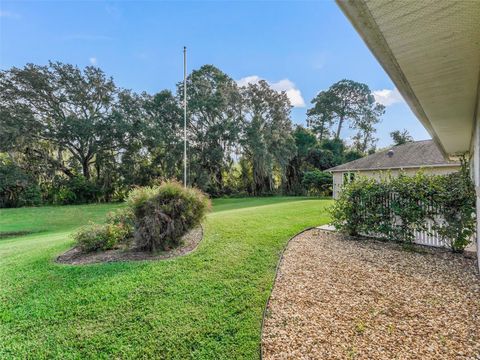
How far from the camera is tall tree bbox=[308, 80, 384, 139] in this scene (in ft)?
100.0

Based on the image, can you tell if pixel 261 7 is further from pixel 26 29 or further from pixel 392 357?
A: pixel 392 357

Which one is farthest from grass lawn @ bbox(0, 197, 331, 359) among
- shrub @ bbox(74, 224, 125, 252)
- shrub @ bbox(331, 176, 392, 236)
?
shrub @ bbox(331, 176, 392, 236)

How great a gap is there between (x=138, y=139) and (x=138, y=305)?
2019 cm

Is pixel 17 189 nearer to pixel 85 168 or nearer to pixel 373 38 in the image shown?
pixel 85 168

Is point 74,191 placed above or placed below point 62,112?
below

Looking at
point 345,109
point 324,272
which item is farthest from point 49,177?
point 345,109

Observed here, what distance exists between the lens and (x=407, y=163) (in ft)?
47.4

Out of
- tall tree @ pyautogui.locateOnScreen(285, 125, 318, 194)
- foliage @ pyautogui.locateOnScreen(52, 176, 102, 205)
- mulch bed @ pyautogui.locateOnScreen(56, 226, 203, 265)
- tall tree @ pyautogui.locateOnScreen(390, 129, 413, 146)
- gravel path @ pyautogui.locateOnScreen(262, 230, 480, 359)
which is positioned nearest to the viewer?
gravel path @ pyautogui.locateOnScreen(262, 230, 480, 359)

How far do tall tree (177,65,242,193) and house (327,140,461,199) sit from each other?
9488 millimetres

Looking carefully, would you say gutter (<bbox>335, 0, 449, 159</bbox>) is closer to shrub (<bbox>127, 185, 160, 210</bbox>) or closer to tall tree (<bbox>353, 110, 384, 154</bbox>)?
shrub (<bbox>127, 185, 160, 210</bbox>)

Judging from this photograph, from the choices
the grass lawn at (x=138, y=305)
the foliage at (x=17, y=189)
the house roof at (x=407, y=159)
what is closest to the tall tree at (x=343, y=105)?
the house roof at (x=407, y=159)

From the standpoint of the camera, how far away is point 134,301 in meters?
3.26

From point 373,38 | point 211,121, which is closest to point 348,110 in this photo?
point 211,121

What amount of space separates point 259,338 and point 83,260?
362cm
